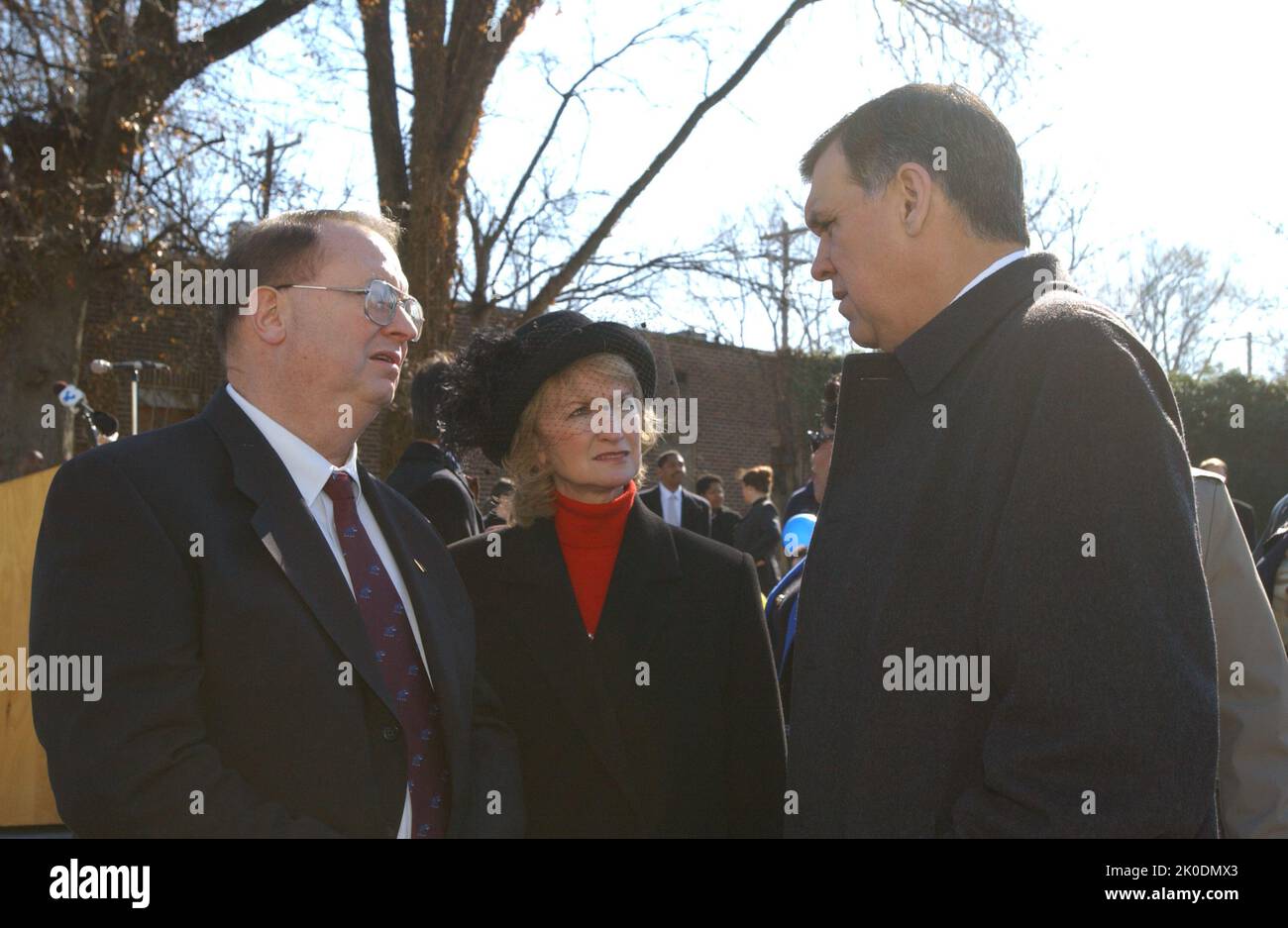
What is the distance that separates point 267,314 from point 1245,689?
91.8 inches

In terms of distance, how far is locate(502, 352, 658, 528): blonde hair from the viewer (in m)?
3.10

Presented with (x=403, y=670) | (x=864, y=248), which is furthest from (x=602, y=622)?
(x=864, y=248)

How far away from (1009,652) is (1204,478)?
1.48 meters

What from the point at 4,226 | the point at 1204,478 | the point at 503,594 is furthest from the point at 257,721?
the point at 4,226

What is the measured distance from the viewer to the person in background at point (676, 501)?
361 inches

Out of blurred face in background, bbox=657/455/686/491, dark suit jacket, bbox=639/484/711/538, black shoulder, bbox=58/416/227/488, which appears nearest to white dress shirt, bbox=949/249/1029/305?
black shoulder, bbox=58/416/227/488

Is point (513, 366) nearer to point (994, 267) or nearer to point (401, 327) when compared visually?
point (401, 327)

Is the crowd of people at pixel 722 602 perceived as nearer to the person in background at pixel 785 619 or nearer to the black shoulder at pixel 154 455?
the black shoulder at pixel 154 455

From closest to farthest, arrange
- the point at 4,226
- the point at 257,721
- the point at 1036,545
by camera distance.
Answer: the point at 1036,545 → the point at 257,721 → the point at 4,226

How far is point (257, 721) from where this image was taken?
1.98m

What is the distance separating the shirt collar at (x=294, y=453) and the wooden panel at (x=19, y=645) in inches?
191

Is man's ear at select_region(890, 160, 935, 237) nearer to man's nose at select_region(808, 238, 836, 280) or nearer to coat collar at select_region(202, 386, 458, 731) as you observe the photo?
man's nose at select_region(808, 238, 836, 280)

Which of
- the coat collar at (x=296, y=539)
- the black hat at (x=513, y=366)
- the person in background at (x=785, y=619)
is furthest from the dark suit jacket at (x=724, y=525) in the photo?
the coat collar at (x=296, y=539)
